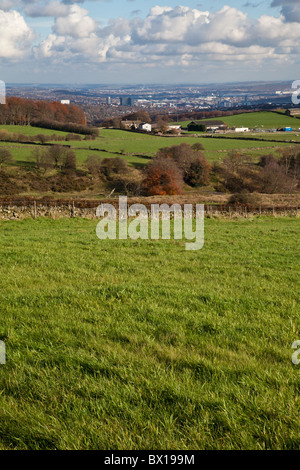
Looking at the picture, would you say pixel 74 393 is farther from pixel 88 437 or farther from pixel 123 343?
pixel 123 343

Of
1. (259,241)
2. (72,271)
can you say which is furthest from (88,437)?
(259,241)

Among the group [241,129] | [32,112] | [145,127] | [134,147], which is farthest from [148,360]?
[241,129]

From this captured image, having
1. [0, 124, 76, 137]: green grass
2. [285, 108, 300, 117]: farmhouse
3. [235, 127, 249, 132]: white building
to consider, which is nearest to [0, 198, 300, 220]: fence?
[0, 124, 76, 137]: green grass

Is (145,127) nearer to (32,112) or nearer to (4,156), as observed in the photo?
(32,112)

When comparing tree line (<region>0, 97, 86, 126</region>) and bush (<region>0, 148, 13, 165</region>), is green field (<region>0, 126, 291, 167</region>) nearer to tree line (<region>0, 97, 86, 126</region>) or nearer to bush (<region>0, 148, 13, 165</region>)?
bush (<region>0, 148, 13, 165</region>)

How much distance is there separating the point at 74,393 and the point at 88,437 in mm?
705

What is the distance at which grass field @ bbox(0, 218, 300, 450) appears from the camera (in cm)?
335

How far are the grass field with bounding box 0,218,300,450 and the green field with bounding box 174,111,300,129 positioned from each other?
449ft

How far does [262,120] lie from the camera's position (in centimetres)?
14888

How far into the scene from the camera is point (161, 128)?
13750 centimetres

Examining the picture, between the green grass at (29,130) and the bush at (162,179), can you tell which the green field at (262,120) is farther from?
the bush at (162,179)

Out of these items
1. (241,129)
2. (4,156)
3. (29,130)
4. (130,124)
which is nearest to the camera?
(4,156)

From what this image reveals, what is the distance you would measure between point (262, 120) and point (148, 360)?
519 feet

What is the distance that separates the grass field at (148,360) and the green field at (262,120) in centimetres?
13696
